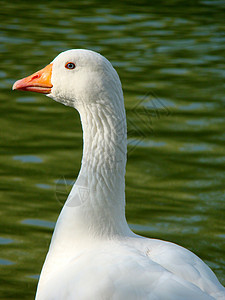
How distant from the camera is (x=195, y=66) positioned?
12.5 m

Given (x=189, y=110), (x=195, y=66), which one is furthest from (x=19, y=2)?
(x=189, y=110)

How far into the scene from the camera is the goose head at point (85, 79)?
3.84 metres

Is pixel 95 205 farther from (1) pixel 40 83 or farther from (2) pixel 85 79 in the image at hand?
(1) pixel 40 83

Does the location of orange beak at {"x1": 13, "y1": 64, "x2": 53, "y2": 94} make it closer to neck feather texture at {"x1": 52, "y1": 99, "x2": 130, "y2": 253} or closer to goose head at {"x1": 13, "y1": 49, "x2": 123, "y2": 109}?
goose head at {"x1": 13, "y1": 49, "x2": 123, "y2": 109}

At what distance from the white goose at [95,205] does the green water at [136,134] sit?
141 centimetres

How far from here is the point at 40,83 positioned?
419cm

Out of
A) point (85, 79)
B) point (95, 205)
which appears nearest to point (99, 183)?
point (95, 205)

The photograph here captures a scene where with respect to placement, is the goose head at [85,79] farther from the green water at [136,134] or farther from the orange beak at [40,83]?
the green water at [136,134]

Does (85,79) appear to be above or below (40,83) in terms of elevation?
above

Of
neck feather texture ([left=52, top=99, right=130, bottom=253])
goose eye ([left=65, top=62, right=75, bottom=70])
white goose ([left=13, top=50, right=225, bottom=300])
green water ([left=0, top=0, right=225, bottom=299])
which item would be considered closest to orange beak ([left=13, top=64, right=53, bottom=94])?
white goose ([left=13, top=50, right=225, bottom=300])

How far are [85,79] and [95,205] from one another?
779mm

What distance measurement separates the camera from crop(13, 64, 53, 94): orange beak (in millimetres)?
4156

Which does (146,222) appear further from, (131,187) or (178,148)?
(178,148)

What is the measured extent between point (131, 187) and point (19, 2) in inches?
463
